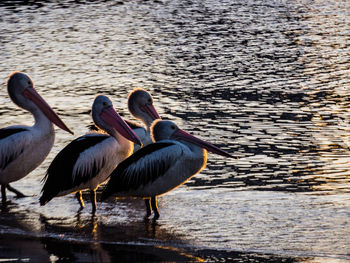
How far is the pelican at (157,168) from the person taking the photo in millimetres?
6691

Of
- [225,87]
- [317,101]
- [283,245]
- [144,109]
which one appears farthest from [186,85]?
[283,245]

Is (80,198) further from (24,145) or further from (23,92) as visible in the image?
(23,92)

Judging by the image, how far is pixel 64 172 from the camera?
6.93 m

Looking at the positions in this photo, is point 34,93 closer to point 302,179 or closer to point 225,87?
point 302,179

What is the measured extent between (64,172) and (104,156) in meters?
0.40

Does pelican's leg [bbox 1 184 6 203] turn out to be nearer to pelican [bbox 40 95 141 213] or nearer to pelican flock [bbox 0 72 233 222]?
pelican flock [bbox 0 72 233 222]

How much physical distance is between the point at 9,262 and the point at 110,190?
1414 mm

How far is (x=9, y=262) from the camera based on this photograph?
564cm

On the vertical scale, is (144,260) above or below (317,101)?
above

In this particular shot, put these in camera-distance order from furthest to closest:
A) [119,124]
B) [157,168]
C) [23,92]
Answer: [23,92]
[119,124]
[157,168]

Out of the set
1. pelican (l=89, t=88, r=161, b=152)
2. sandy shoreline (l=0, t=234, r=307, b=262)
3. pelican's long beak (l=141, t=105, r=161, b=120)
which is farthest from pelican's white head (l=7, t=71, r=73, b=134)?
sandy shoreline (l=0, t=234, r=307, b=262)

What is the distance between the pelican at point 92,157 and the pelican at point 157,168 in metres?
0.30

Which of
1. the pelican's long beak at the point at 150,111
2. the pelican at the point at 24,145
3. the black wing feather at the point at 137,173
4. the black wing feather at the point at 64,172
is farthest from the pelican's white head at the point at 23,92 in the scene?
the black wing feather at the point at 137,173

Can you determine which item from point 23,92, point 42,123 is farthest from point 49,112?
point 23,92
